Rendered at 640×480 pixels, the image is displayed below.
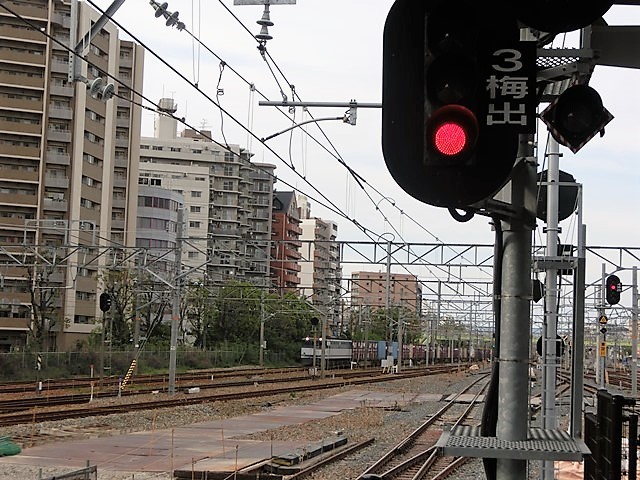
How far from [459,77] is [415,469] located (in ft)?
48.5

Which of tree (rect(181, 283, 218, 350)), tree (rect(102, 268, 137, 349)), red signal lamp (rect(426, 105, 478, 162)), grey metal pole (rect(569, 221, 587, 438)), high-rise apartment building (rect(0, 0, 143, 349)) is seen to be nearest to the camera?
red signal lamp (rect(426, 105, 478, 162))

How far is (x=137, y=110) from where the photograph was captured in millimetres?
72000

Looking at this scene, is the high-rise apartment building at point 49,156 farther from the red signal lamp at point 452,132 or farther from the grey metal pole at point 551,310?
the red signal lamp at point 452,132

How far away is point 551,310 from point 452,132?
6188 millimetres

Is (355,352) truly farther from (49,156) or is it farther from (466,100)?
(466,100)

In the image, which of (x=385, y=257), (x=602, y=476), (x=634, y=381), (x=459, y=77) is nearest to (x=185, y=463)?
(x=602, y=476)

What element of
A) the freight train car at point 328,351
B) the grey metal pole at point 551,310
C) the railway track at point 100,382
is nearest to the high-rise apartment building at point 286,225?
the freight train car at point 328,351

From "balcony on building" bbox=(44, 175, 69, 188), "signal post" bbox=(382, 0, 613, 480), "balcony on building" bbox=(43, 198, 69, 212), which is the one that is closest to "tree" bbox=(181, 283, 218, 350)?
"balcony on building" bbox=(43, 198, 69, 212)

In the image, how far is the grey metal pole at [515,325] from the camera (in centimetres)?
340

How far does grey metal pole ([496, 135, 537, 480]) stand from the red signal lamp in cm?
54

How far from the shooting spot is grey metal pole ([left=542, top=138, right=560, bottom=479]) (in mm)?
8680

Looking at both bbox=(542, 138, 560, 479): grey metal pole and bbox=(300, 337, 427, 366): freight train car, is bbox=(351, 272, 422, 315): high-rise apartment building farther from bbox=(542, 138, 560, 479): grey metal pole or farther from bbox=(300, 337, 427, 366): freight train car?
bbox=(542, 138, 560, 479): grey metal pole

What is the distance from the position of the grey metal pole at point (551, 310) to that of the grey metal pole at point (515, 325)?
4976 mm

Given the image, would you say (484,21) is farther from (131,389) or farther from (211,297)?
(211,297)
